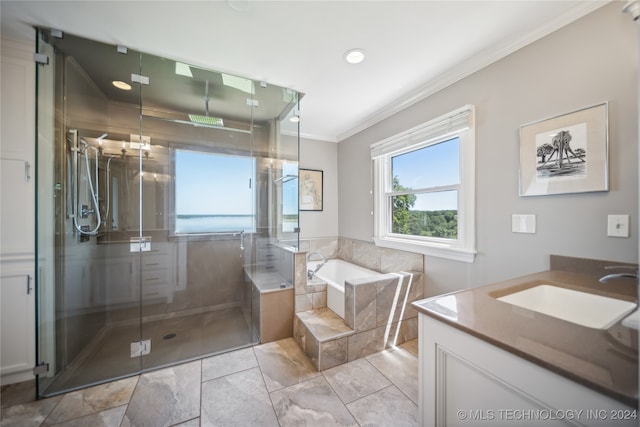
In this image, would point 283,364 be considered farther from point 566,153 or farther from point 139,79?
point 139,79

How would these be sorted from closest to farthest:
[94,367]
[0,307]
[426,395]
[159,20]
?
[426,395] < [159,20] < [0,307] < [94,367]

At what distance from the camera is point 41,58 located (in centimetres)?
164

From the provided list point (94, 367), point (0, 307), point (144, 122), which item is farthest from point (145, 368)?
point (144, 122)

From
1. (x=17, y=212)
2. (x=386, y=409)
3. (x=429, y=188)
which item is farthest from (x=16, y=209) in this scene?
(x=429, y=188)

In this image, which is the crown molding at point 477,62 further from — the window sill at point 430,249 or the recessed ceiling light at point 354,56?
the window sill at point 430,249

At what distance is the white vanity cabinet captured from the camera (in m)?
0.55

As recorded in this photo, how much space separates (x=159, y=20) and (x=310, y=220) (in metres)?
2.65

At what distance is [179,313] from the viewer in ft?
8.32

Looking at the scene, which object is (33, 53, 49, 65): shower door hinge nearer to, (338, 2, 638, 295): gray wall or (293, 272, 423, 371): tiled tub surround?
(293, 272, 423, 371): tiled tub surround

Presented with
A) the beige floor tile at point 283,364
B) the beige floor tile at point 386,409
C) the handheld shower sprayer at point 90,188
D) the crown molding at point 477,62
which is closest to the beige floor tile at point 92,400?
the beige floor tile at point 283,364

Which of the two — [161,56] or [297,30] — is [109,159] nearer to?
[161,56]

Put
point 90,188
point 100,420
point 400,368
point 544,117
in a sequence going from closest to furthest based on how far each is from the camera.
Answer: point 100,420
point 544,117
point 400,368
point 90,188

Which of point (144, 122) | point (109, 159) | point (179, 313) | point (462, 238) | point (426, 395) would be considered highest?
point (144, 122)

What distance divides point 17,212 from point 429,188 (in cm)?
343
